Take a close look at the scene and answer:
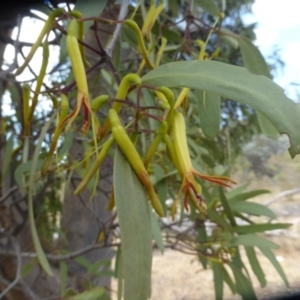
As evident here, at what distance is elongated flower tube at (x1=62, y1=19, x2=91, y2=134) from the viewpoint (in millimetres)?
311

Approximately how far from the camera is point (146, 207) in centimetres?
32

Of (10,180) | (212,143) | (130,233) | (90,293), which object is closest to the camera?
(130,233)

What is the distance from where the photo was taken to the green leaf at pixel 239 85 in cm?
31

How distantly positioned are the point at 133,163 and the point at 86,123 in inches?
1.7

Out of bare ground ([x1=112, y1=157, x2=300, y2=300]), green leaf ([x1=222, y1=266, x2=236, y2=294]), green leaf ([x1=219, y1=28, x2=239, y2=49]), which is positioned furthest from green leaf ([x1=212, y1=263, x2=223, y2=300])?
green leaf ([x1=219, y1=28, x2=239, y2=49])

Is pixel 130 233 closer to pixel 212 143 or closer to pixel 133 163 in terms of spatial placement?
pixel 133 163

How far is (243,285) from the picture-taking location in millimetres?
900

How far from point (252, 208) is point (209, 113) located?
49 cm

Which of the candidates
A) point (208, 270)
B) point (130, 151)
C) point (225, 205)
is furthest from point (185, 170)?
point (208, 270)

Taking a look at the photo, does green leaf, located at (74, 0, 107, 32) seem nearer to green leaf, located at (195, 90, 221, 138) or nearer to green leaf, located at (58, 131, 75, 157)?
green leaf, located at (195, 90, 221, 138)

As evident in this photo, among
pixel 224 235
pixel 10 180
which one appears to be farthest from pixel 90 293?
pixel 10 180

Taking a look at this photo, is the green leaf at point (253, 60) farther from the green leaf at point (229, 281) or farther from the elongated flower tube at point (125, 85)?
the green leaf at point (229, 281)

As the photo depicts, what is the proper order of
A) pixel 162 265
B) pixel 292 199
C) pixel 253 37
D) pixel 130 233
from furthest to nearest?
pixel 292 199, pixel 162 265, pixel 253 37, pixel 130 233

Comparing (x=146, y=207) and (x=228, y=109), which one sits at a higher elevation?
(x=228, y=109)
